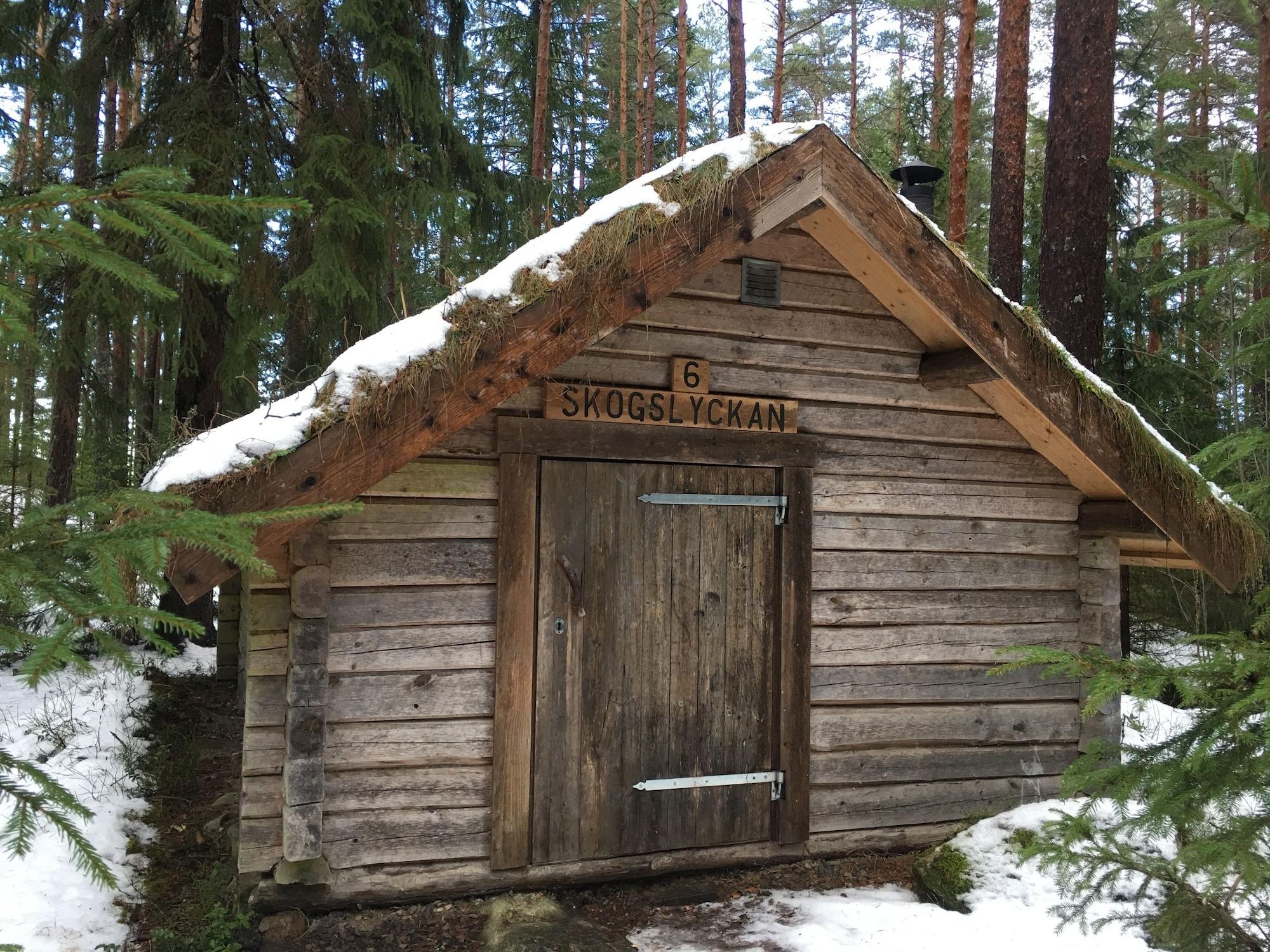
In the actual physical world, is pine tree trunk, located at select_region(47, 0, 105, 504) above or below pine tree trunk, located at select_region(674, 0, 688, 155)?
below

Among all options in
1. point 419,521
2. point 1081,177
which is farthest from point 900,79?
point 419,521

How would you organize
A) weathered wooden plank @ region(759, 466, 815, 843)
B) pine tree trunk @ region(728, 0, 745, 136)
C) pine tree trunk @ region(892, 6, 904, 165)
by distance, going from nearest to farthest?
weathered wooden plank @ region(759, 466, 815, 843)
pine tree trunk @ region(728, 0, 745, 136)
pine tree trunk @ region(892, 6, 904, 165)

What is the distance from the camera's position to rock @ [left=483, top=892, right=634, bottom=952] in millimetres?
3967

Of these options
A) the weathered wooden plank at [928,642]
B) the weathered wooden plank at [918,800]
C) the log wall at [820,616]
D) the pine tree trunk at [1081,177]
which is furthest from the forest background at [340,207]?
the weathered wooden plank at [918,800]

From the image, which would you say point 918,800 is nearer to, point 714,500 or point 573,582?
point 714,500

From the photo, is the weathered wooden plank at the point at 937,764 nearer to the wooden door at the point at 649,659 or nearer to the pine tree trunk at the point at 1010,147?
the wooden door at the point at 649,659

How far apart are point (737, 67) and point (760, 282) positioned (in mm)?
9371

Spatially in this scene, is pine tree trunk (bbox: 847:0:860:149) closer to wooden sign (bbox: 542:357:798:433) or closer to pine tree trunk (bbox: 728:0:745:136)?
pine tree trunk (bbox: 728:0:745:136)

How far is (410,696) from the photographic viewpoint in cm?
438

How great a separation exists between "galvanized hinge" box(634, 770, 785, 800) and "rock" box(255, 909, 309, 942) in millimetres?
1730

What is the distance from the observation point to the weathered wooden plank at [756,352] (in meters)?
4.78

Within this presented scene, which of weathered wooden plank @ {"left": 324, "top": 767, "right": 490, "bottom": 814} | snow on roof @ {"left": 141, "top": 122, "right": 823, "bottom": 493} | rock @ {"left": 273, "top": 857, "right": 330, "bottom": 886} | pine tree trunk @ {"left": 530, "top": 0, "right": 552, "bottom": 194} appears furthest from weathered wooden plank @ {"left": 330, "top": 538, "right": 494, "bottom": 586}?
pine tree trunk @ {"left": 530, "top": 0, "right": 552, "bottom": 194}

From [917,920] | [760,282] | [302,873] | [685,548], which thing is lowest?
[917,920]

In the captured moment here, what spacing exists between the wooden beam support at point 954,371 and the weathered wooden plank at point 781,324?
0.13m
